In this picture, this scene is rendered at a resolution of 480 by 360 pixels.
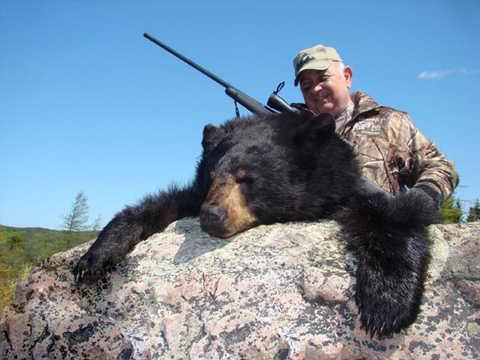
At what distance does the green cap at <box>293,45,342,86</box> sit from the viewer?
4012 millimetres

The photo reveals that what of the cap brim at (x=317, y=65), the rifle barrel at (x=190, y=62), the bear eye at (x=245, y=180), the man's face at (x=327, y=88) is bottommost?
the bear eye at (x=245, y=180)

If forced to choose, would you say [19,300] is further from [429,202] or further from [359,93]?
[359,93]

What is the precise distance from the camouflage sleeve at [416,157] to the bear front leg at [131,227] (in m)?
1.66

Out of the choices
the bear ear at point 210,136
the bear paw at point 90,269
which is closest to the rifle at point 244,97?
the bear ear at point 210,136

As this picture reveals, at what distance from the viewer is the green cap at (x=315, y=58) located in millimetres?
4012

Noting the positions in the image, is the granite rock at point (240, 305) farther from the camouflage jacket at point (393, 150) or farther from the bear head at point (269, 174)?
the camouflage jacket at point (393, 150)

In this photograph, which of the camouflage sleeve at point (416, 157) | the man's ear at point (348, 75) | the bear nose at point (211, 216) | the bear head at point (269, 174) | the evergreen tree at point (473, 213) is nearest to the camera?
the bear nose at point (211, 216)

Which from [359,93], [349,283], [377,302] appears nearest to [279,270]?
[349,283]

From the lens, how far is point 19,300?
2.38 m

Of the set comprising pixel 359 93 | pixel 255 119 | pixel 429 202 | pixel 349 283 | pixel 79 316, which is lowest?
pixel 79 316

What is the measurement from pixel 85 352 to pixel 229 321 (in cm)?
67

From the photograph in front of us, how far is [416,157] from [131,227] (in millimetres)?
2212

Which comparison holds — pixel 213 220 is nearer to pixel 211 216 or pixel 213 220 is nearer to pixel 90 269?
pixel 211 216

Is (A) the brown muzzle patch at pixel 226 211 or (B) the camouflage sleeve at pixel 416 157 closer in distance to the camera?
(A) the brown muzzle patch at pixel 226 211
